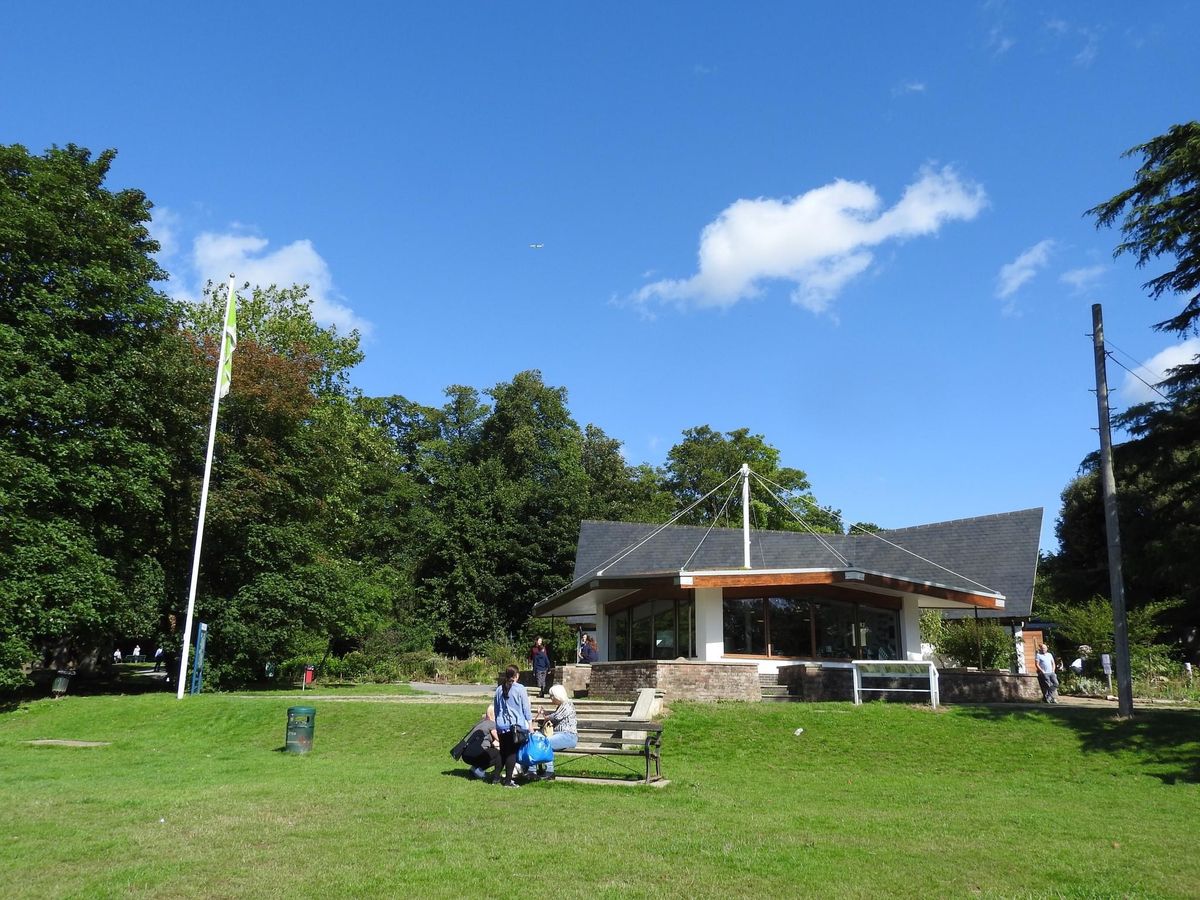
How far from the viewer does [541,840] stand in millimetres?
7723

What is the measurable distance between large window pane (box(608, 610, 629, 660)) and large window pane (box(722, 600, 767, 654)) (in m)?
4.54

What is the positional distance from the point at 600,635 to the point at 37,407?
57.4 feet

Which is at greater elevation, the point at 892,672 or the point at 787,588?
the point at 787,588

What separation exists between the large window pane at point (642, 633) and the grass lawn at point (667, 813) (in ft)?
29.0

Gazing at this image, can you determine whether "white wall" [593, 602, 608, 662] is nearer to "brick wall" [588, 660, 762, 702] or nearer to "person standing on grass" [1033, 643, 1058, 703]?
"brick wall" [588, 660, 762, 702]

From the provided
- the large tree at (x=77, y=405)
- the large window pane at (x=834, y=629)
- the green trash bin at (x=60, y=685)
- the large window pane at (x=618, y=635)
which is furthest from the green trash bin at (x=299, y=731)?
the large window pane at (x=834, y=629)

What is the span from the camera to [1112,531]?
1745 centimetres

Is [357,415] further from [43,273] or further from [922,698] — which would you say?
[922,698]

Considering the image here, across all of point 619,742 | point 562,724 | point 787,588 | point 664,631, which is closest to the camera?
point 562,724

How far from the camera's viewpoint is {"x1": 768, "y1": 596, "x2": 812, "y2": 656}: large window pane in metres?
24.3

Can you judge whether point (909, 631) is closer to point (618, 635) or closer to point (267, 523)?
point (618, 635)

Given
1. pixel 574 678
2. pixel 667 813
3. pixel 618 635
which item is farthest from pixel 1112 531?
pixel 618 635

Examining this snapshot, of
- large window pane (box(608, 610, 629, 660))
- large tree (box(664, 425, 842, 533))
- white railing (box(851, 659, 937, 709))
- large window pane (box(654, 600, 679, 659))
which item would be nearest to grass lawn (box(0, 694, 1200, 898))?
white railing (box(851, 659, 937, 709))

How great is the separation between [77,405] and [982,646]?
2645 centimetres
